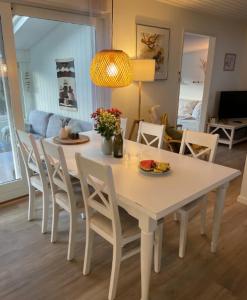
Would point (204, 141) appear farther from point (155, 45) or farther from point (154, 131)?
point (155, 45)

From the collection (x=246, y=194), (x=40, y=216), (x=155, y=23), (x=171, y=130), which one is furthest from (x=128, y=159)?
(x=155, y=23)

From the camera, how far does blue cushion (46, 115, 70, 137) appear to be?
3.90 metres

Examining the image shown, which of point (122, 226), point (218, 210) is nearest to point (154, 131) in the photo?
point (218, 210)

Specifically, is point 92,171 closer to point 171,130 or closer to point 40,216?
point 40,216

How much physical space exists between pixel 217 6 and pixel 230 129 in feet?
7.26

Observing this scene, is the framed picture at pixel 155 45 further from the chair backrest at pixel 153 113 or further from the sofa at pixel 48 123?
the sofa at pixel 48 123

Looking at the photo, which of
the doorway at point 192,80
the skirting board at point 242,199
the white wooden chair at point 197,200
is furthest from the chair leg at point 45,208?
the doorway at point 192,80

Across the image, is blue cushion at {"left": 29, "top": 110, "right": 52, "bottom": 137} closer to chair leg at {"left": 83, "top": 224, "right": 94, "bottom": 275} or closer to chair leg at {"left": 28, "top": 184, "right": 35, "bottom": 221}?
chair leg at {"left": 28, "top": 184, "right": 35, "bottom": 221}

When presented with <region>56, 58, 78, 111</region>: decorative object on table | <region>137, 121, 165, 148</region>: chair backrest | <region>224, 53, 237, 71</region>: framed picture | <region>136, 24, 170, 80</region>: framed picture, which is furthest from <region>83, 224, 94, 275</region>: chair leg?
<region>224, 53, 237, 71</region>: framed picture

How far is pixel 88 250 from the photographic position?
68.4 inches

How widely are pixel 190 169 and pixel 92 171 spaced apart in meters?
0.78

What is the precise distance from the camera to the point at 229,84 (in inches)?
214

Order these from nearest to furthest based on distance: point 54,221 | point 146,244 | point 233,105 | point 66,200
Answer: point 146,244
point 66,200
point 54,221
point 233,105

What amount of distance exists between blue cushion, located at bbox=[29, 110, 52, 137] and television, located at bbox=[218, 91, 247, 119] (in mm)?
3504
